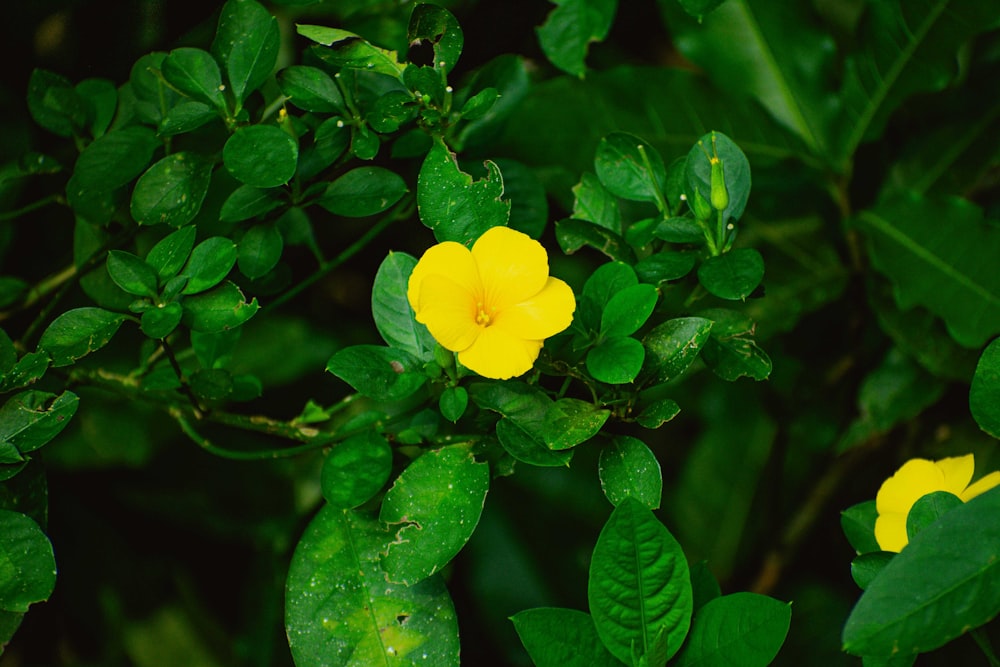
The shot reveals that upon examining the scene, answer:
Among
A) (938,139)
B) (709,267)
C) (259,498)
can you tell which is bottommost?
(259,498)

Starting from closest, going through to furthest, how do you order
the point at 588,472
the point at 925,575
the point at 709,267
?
the point at 925,575, the point at 709,267, the point at 588,472

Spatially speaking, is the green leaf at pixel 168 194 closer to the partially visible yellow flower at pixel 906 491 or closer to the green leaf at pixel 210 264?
the green leaf at pixel 210 264

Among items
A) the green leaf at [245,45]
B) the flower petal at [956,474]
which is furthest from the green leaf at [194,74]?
the flower petal at [956,474]

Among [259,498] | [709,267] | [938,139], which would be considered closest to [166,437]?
[259,498]

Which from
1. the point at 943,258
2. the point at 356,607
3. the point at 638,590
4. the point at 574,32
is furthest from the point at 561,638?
the point at 943,258

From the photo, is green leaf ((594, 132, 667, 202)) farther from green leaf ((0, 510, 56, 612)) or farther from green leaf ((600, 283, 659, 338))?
green leaf ((0, 510, 56, 612))

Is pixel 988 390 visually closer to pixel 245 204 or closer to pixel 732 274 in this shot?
pixel 732 274

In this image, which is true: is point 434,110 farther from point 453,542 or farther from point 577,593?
point 577,593
